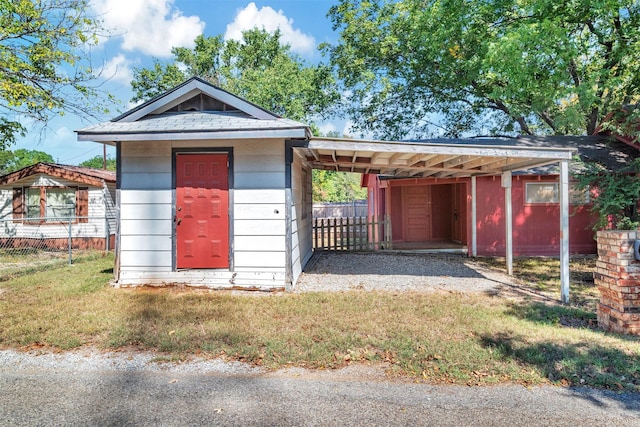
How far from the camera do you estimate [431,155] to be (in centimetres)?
688

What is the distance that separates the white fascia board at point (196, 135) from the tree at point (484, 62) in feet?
23.7

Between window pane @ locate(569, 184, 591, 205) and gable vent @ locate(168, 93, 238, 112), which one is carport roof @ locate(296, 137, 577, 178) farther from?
window pane @ locate(569, 184, 591, 205)

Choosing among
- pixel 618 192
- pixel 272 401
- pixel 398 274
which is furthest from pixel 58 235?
pixel 618 192

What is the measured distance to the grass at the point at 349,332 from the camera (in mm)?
3371

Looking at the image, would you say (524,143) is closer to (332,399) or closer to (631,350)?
(631,350)

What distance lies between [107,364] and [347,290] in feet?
12.3

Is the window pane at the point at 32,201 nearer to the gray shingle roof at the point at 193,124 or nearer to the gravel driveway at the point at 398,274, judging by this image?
the gray shingle roof at the point at 193,124

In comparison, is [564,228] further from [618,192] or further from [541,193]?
[541,193]

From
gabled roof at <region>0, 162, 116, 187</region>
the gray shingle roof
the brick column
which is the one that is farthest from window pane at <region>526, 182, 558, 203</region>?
gabled roof at <region>0, 162, 116, 187</region>

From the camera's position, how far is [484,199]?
11.0 metres

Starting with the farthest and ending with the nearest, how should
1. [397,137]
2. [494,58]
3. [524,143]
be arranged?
[397,137], [524,143], [494,58]

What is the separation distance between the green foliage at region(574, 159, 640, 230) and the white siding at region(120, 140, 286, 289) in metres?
6.74

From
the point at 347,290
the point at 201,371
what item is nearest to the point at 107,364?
the point at 201,371

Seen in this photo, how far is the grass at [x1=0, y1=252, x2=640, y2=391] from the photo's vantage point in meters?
3.37
